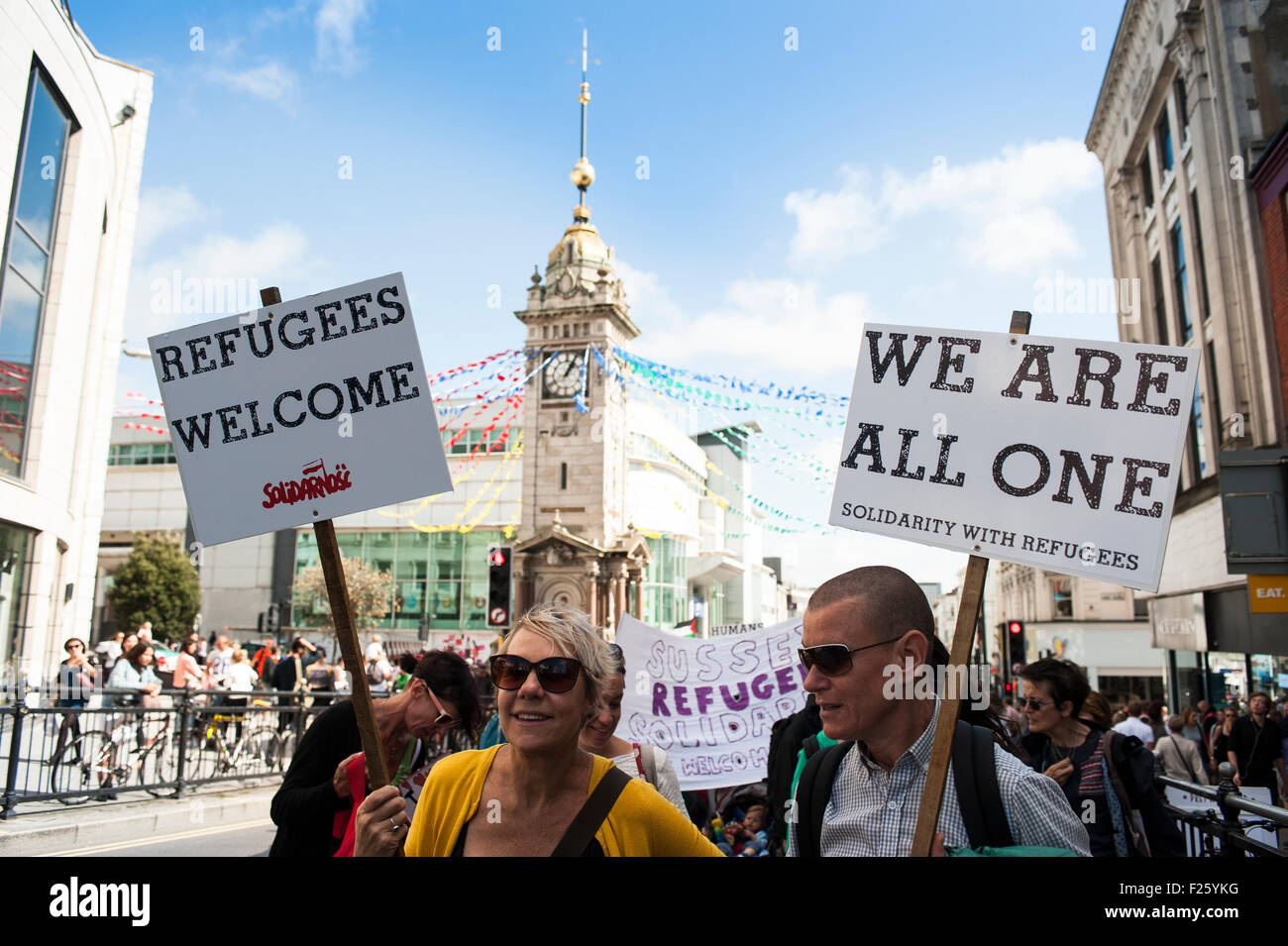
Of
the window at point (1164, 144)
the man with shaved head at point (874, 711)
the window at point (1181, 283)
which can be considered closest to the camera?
the man with shaved head at point (874, 711)

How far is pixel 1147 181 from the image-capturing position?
2480 cm

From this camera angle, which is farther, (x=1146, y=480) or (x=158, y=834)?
(x=158, y=834)

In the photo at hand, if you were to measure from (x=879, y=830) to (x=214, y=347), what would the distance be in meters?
2.69

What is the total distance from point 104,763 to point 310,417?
33.9 ft

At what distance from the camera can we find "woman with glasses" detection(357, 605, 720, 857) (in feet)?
8.11

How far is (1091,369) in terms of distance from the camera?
2.97 metres

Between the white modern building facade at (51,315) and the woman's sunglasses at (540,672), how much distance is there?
16.6 meters

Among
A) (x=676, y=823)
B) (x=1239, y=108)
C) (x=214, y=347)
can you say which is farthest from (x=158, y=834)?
(x=1239, y=108)

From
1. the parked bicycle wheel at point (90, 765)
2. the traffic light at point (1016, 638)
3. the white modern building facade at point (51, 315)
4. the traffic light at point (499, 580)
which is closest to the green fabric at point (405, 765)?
the parked bicycle wheel at point (90, 765)

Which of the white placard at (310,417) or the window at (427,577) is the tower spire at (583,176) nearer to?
the window at (427,577)

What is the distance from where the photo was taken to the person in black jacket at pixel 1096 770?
4.59 m

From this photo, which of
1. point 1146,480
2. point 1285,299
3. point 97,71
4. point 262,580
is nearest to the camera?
point 1146,480

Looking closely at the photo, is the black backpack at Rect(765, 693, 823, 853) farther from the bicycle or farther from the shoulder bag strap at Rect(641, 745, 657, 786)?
the bicycle
